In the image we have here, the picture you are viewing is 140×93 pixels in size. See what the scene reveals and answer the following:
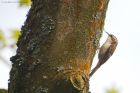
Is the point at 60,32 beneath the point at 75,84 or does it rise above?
above

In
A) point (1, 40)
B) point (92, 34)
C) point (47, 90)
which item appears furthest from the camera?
point (1, 40)

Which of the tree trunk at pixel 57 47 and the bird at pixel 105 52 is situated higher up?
the bird at pixel 105 52

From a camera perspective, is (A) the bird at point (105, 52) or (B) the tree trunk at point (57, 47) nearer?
(B) the tree trunk at point (57, 47)

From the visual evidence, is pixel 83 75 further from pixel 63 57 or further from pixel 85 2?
pixel 85 2

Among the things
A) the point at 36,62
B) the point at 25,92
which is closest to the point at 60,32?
the point at 36,62

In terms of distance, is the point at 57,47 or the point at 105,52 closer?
the point at 57,47

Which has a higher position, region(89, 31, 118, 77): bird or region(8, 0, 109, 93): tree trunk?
region(89, 31, 118, 77): bird

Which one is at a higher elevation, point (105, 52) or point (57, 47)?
point (105, 52)

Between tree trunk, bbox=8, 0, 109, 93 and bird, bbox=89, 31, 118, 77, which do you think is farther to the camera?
bird, bbox=89, 31, 118, 77
